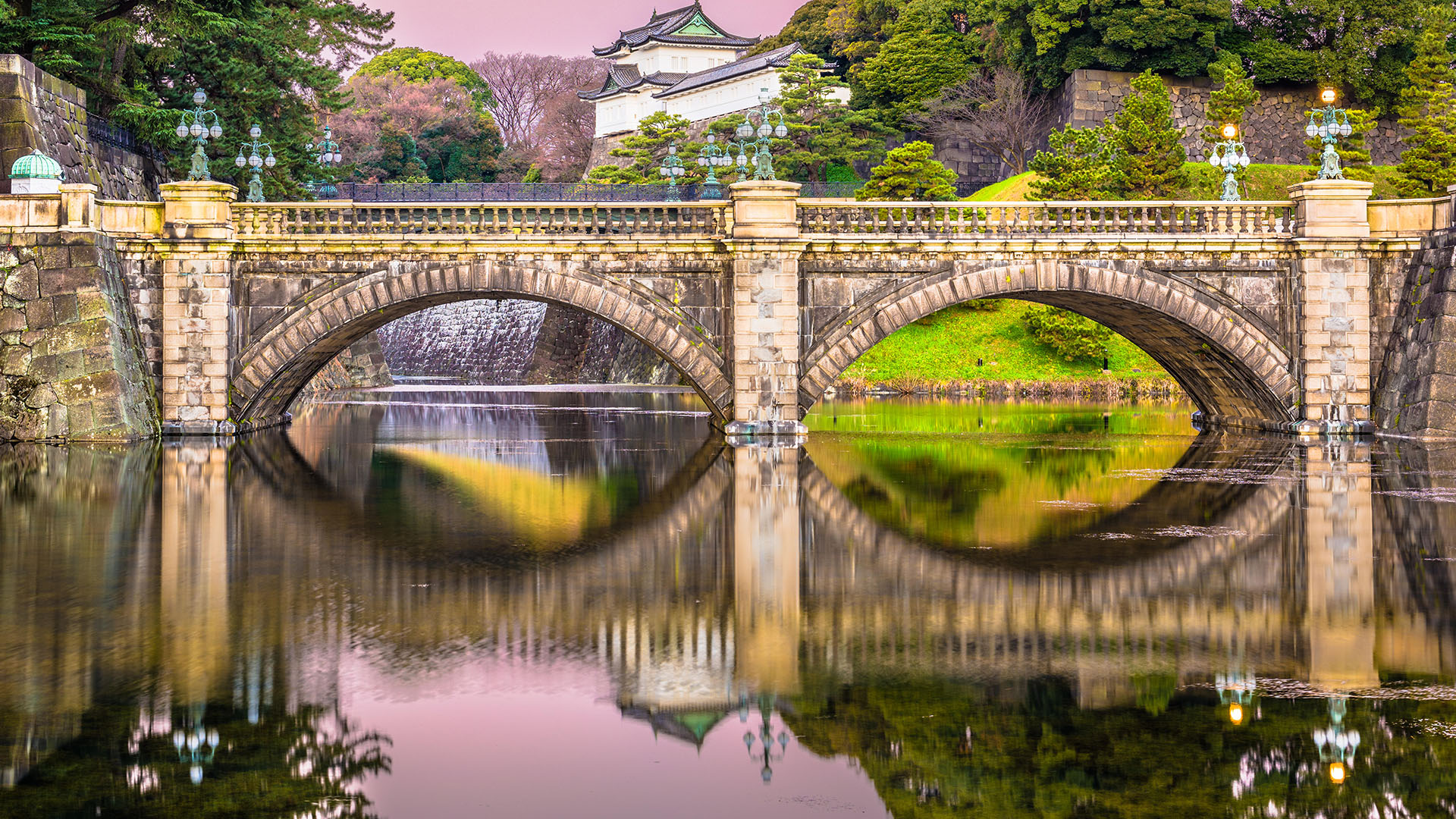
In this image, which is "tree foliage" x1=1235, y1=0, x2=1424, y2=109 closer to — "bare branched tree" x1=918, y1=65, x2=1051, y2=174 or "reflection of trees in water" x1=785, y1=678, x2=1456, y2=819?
"bare branched tree" x1=918, y1=65, x2=1051, y2=174

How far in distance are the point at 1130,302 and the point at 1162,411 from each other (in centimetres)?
1514

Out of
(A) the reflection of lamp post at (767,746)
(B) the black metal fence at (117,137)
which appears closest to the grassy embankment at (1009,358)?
(B) the black metal fence at (117,137)

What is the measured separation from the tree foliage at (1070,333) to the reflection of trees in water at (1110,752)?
1818 inches

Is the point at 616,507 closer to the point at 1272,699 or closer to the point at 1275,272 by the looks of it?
the point at 1272,699

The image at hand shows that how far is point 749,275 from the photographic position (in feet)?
95.5

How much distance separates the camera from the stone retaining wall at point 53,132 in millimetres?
32156

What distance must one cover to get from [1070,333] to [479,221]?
3088 centimetres

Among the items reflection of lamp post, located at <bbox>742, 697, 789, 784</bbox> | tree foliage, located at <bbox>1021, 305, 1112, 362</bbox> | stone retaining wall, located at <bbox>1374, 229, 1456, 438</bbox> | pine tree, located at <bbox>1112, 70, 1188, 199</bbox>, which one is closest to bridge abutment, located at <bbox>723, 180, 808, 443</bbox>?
stone retaining wall, located at <bbox>1374, 229, 1456, 438</bbox>

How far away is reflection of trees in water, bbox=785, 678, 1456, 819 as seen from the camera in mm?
6734

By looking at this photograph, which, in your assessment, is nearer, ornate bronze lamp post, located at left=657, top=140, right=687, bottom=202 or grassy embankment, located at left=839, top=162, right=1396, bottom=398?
ornate bronze lamp post, located at left=657, top=140, right=687, bottom=202

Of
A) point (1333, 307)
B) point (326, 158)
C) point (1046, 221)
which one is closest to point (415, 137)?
point (326, 158)

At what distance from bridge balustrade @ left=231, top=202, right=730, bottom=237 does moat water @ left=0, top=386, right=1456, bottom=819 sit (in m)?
10.0

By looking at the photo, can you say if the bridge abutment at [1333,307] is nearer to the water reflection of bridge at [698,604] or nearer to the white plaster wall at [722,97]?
the water reflection of bridge at [698,604]

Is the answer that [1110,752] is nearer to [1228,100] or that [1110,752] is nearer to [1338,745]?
[1338,745]
